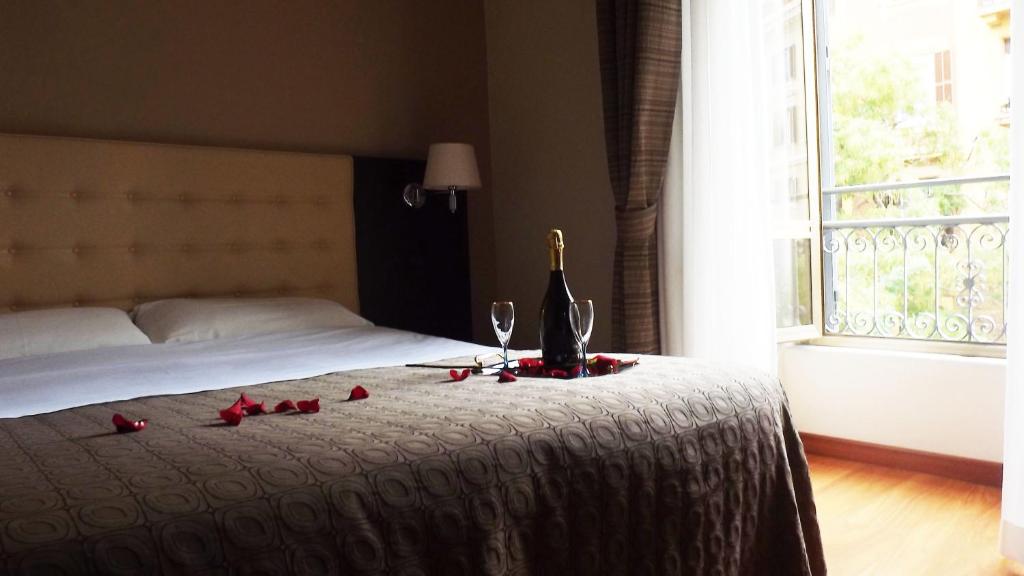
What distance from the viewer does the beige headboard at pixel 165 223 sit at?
2.79 metres

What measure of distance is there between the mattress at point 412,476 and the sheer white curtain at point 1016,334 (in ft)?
2.58

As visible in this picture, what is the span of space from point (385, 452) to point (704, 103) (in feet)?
7.80

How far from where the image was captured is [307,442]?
125 cm

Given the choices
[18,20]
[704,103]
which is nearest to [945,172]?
[704,103]

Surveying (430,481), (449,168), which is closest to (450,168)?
(449,168)

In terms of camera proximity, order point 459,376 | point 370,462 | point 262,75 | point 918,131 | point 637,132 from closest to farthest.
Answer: point 370,462, point 459,376, point 637,132, point 262,75, point 918,131

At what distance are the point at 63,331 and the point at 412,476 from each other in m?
1.83

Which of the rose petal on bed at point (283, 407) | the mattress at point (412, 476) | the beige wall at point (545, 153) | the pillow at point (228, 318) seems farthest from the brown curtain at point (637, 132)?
the rose petal on bed at point (283, 407)

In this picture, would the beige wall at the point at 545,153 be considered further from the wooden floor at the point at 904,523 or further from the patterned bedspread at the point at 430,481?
the patterned bedspread at the point at 430,481

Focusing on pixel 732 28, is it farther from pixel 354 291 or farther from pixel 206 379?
pixel 206 379

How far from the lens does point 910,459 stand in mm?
3082

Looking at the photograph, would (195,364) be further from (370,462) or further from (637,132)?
(637,132)

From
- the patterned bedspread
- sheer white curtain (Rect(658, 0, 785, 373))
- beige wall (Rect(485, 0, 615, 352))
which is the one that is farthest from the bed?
beige wall (Rect(485, 0, 615, 352))

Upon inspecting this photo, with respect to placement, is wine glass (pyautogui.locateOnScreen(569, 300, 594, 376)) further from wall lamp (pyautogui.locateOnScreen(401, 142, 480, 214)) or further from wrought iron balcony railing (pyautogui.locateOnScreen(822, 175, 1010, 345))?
wall lamp (pyautogui.locateOnScreen(401, 142, 480, 214))
